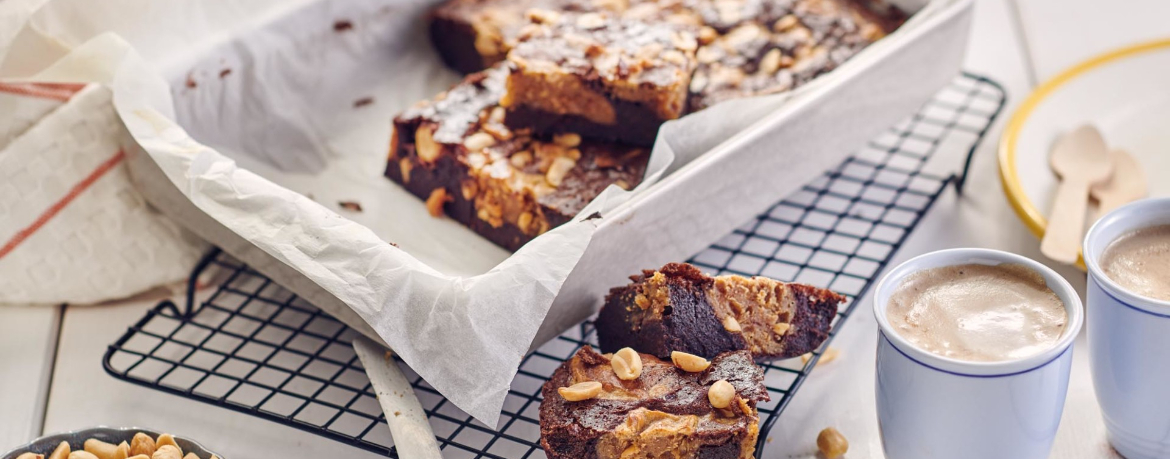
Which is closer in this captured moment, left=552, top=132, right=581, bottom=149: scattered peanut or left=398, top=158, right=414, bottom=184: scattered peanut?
left=552, top=132, right=581, bottom=149: scattered peanut

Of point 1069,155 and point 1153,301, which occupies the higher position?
point 1153,301

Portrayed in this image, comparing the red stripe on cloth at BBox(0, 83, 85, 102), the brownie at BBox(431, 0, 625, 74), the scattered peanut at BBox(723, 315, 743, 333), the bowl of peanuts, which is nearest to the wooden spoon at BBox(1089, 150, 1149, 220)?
the scattered peanut at BBox(723, 315, 743, 333)

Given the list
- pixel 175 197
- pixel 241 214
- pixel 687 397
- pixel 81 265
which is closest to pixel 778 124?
pixel 687 397

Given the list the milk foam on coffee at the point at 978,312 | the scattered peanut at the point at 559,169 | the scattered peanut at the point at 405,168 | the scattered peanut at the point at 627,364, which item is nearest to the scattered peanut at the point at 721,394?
the scattered peanut at the point at 627,364

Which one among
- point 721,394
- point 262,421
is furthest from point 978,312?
point 262,421

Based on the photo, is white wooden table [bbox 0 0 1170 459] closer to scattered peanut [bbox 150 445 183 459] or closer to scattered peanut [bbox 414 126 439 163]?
scattered peanut [bbox 150 445 183 459]

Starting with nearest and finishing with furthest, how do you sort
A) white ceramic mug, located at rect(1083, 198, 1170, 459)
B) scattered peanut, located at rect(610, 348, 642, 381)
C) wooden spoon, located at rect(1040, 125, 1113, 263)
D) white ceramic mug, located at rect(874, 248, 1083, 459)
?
white ceramic mug, located at rect(874, 248, 1083, 459)
white ceramic mug, located at rect(1083, 198, 1170, 459)
scattered peanut, located at rect(610, 348, 642, 381)
wooden spoon, located at rect(1040, 125, 1113, 263)

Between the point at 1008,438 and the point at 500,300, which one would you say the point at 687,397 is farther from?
the point at 1008,438
